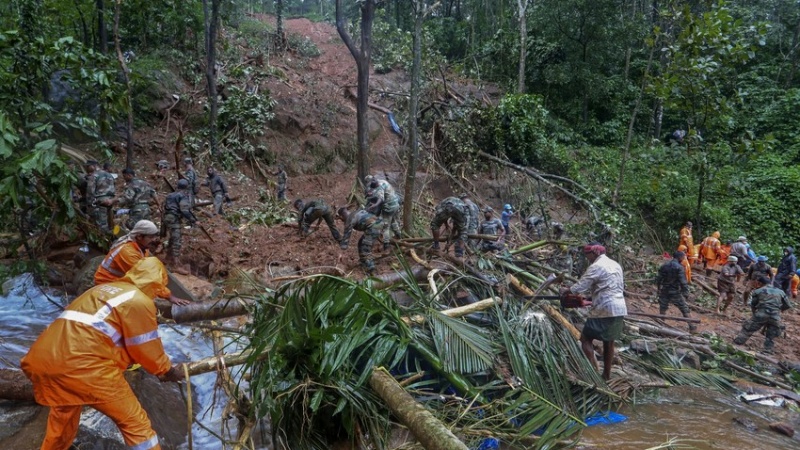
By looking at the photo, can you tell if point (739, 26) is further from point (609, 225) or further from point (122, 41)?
point (122, 41)

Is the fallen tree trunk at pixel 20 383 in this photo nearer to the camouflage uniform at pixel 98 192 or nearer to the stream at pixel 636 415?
the stream at pixel 636 415

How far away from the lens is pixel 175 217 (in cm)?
893

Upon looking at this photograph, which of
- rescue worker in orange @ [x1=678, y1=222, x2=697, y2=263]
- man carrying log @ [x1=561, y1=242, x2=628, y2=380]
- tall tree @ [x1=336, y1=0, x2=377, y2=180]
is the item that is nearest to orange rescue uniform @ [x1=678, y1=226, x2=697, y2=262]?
rescue worker in orange @ [x1=678, y1=222, x2=697, y2=263]

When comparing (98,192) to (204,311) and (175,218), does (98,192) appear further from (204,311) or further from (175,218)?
(204,311)

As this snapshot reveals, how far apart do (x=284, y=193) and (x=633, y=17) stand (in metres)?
16.6

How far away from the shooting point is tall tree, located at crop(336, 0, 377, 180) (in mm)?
12555

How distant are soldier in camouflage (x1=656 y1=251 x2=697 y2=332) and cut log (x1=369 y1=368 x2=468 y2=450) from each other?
7.26 meters

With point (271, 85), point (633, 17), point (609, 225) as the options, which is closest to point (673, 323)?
point (609, 225)

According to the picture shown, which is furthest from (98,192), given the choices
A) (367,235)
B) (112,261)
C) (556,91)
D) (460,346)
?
(556,91)

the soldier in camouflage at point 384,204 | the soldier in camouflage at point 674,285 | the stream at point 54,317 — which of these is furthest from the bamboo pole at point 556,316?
the soldier in camouflage at point 674,285

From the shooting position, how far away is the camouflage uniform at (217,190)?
38.5ft

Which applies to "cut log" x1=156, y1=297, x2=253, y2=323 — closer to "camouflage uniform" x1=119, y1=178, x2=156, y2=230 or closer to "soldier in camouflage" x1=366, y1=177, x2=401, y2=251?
"soldier in camouflage" x1=366, y1=177, x2=401, y2=251

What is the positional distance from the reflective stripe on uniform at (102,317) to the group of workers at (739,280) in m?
8.53

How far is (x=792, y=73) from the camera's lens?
21031 mm
